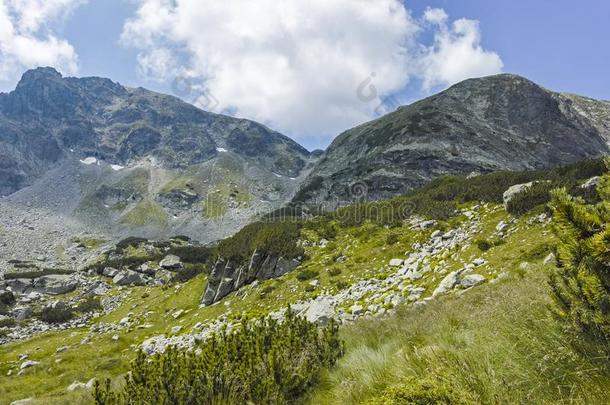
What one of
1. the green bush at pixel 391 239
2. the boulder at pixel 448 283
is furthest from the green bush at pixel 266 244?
the boulder at pixel 448 283

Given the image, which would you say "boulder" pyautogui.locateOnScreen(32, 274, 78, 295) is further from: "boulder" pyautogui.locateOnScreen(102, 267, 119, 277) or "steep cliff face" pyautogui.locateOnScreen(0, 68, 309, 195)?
"steep cliff face" pyautogui.locateOnScreen(0, 68, 309, 195)

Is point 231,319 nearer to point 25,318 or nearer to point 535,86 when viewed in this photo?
point 25,318

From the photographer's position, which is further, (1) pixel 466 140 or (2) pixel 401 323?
(1) pixel 466 140

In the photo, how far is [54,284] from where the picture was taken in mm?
44906

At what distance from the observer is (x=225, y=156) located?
175000 mm

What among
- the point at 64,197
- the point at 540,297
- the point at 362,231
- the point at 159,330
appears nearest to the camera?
the point at 540,297

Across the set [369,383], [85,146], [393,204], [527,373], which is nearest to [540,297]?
[527,373]

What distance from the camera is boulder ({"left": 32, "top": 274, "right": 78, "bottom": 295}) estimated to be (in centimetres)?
4384

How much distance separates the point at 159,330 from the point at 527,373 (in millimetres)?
25893

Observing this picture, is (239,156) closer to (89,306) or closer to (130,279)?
(130,279)

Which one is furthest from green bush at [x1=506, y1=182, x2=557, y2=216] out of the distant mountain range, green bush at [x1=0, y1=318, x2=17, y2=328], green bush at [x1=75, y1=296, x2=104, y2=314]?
the distant mountain range

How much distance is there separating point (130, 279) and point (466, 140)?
243 ft

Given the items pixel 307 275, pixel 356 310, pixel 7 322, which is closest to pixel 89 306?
pixel 7 322

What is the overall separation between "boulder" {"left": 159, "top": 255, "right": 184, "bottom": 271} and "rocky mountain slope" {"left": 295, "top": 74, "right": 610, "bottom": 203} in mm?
37131
